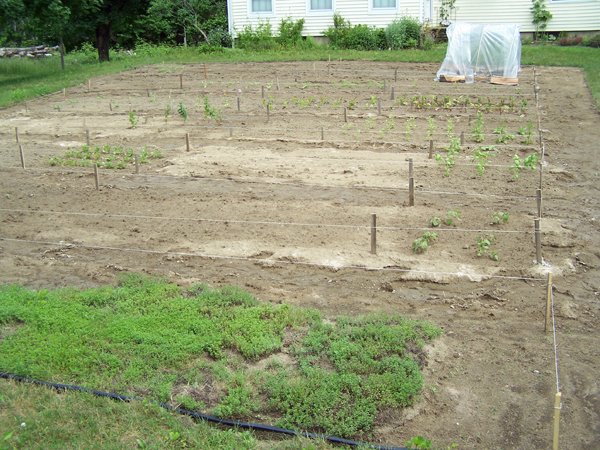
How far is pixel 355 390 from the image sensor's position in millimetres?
5152

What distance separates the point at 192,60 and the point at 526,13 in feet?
38.1

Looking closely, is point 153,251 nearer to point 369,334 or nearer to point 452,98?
point 369,334

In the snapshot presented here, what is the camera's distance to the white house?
23.4 m

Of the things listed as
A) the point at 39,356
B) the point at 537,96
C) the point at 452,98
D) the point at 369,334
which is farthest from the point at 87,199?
the point at 537,96

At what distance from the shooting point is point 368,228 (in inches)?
326

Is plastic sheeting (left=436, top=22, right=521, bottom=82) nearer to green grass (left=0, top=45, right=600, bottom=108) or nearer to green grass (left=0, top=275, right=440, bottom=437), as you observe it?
green grass (left=0, top=45, right=600, bottom=108)

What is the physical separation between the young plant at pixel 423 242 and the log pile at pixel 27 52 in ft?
86.8

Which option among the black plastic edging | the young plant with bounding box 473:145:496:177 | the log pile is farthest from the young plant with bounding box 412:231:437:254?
the log pile

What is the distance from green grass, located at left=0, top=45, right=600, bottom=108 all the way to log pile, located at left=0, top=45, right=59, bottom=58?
3.54m

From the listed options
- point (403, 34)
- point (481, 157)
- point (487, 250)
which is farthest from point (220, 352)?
point (403, 34)

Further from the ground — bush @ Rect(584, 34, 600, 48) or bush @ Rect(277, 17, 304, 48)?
bush @ Rect(277, 17, 304, 48)

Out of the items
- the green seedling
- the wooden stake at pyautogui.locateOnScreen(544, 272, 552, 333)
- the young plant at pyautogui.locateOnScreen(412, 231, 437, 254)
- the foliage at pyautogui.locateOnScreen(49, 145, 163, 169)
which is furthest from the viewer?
the foliage at pyautogui.locateOnScreen(49, 145, 163, 169)

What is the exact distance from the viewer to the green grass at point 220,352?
510 centimetres

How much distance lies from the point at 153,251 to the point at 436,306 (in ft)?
10.6
